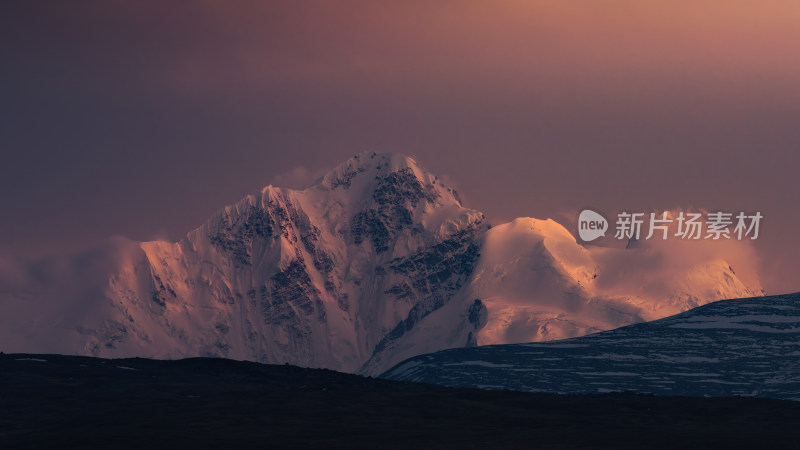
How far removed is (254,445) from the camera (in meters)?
198

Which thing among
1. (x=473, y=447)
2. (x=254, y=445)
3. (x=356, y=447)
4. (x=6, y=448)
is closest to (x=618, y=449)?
(x=473, y=447)

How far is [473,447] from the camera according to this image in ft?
654

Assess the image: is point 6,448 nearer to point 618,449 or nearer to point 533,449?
point 533,449

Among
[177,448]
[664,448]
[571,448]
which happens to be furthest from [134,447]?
[664,448]

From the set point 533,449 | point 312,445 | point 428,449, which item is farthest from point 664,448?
point 312,445

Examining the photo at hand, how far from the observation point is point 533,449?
19862cm

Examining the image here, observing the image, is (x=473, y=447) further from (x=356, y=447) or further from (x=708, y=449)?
(x=708, y=449)

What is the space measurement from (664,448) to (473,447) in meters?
28.3

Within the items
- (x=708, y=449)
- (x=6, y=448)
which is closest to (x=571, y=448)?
(x=708, y=449)

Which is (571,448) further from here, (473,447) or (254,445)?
(254,445)

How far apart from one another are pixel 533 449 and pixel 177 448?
170 ft

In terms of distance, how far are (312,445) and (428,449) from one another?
1715cm

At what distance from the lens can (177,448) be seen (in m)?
194

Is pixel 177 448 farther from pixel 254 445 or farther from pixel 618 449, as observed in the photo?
pixel 618 449
